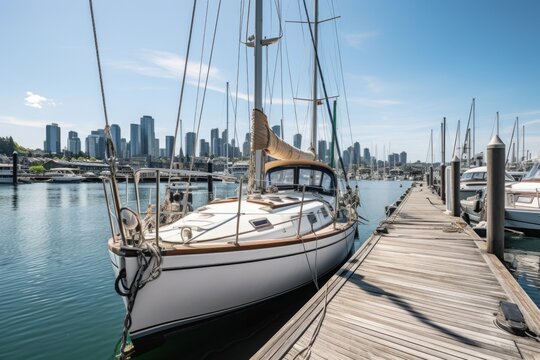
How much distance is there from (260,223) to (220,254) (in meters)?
1.58

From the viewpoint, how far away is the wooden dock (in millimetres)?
3049

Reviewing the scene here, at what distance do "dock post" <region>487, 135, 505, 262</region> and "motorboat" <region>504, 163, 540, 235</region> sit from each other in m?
6.20

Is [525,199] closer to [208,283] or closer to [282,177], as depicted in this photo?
[282,177]

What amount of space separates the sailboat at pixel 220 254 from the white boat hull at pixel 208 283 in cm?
1

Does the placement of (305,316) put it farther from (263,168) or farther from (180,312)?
(263,168)

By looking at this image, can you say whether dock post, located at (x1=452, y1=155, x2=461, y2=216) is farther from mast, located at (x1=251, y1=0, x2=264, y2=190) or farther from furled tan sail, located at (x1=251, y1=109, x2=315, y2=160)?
mast, located at (x1=251, y1=0, x2=264, y2=190)

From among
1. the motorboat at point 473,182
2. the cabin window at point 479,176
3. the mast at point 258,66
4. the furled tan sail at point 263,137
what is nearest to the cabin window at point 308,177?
the furled tan sail at point 263,137

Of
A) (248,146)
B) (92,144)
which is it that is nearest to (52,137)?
(92,144)

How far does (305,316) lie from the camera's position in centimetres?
378

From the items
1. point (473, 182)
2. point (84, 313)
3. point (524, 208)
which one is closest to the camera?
point (84, 313)

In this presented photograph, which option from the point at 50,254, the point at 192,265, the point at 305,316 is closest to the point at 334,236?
the point at 305,316

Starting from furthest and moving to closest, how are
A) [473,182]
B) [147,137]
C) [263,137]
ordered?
[147,137]
[473,182]
[263,137]

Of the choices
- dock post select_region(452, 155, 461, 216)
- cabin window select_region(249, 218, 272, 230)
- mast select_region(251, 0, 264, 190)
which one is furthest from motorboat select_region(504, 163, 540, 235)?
cabin window select_region(249, 218, 272, 230)

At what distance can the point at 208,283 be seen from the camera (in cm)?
412
